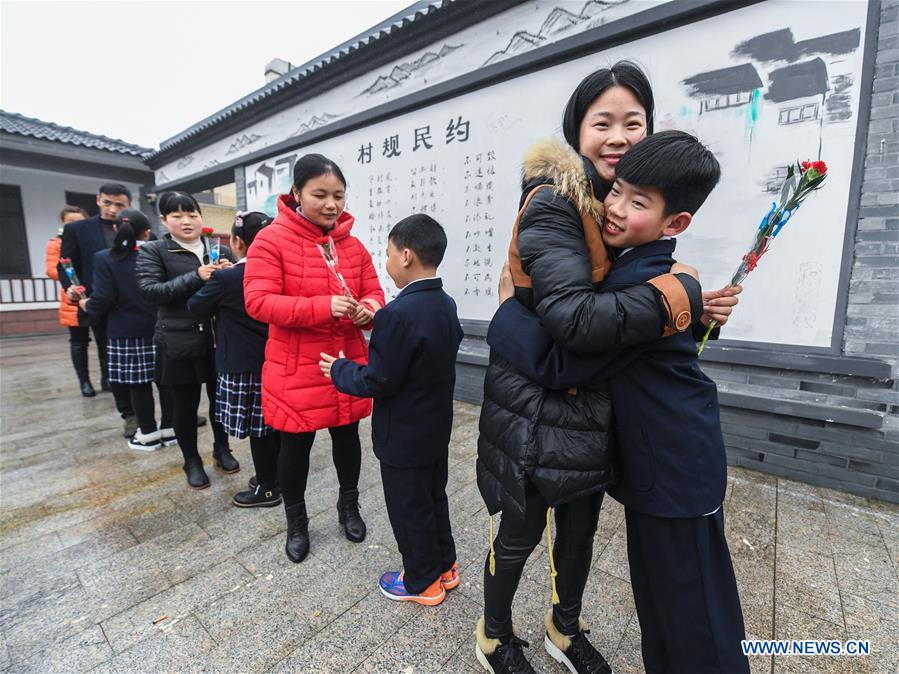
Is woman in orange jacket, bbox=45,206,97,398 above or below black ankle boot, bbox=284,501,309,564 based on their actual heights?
above

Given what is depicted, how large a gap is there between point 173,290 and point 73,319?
3.36m

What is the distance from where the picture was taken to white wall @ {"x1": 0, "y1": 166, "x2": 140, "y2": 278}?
9.95m

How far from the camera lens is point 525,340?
1.15m

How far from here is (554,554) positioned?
5.02 feet

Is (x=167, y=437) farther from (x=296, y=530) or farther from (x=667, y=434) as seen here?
(x=667, y=434)

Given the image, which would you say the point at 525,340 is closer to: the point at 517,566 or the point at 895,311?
the point at 517,566

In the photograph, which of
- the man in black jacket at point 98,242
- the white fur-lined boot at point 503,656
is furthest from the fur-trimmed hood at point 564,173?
the man in black jacket at point 98,242

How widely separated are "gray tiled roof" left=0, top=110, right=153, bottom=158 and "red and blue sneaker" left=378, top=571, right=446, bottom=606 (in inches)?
450

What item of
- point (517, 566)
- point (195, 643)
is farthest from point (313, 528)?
point (517, 566)

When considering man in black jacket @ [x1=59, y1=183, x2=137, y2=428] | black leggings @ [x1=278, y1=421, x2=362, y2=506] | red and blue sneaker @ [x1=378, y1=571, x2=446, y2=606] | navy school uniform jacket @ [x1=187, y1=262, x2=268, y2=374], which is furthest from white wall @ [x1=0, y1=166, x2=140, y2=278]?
red and blue sneaker @ [x1=378, y1=571, x2=446, y2=606]

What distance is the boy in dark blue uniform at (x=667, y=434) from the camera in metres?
1.08

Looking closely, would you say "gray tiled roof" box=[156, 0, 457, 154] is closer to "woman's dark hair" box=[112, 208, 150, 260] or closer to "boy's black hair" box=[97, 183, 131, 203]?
"boy's black hair" box=[97, 183, 131, 203]

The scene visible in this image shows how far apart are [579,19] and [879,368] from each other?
335 cm

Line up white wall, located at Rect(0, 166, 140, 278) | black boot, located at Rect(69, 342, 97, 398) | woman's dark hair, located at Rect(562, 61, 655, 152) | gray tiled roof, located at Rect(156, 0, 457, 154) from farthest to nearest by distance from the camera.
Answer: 1. white wall, located at Rect(0, 166, 140, 278)
2. black boot, located at Rect(69, 342, 97, 398)
3. gray tiled roof, located at Rect(156, 0, 457, 154)
4. woman's dark hair, located at Rect(562, 61, 655, 152)
